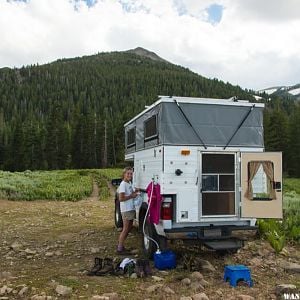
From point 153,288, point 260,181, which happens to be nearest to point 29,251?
point 153,288

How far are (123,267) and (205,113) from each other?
339cm

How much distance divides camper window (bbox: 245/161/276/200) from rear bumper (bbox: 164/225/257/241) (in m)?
0.72

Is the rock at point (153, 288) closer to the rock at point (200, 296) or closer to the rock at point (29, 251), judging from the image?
the rock at point (200, 296)

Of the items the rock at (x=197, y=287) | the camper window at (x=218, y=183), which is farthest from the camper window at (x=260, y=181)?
the rock at (x=197, y=287)

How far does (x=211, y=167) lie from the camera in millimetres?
8539

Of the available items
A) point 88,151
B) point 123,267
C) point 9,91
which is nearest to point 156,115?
point 123,267

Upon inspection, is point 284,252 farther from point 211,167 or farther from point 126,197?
point 126,197

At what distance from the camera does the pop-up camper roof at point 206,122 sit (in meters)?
8.11

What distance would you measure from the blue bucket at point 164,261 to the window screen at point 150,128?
95.8 inches

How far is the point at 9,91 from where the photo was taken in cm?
16688

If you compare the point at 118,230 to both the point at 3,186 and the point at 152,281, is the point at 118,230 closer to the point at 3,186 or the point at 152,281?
the point at 152,281

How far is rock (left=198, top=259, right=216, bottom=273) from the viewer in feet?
25.4

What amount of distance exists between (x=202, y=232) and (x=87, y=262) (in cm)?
252

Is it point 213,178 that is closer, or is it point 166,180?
point 166,180
